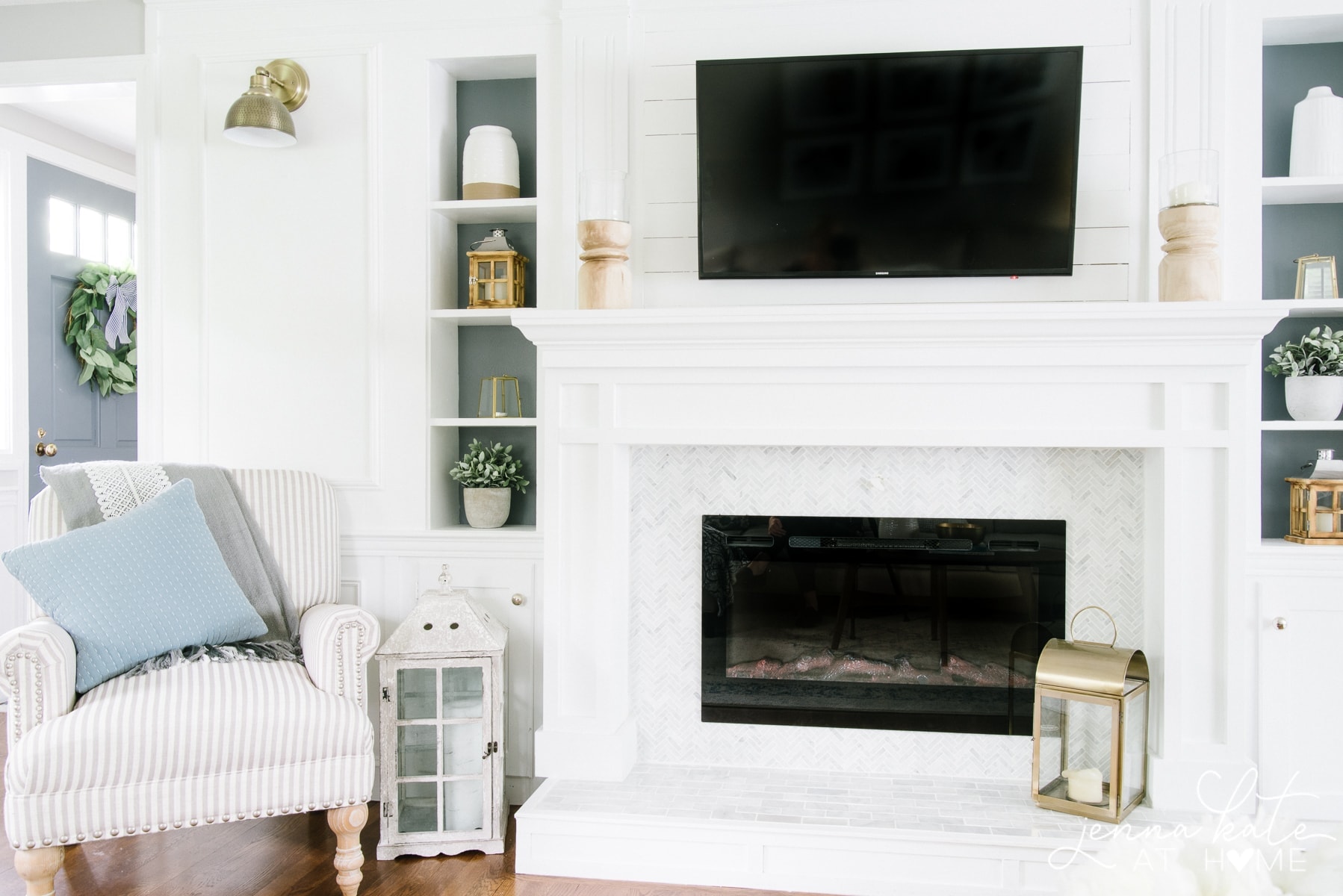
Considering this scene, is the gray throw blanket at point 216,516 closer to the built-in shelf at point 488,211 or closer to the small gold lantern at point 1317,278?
the built-in shelf at point 488,211

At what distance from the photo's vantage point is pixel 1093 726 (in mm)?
2264

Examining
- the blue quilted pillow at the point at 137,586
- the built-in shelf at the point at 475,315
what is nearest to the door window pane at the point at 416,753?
the blue quilted pillow at the point at 137,586

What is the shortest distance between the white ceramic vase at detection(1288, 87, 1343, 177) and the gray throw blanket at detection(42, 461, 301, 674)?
2946mm

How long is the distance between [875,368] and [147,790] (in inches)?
74.0

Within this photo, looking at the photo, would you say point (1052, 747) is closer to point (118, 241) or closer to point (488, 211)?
point (488, 211)

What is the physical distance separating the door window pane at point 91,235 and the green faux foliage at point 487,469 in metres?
2.90

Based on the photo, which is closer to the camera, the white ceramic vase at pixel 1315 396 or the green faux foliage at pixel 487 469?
the white ceramic vase at pixel 1315 396

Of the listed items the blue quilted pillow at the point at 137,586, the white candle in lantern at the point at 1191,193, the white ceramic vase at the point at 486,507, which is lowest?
the blue quilted pillow at the point at 137,586

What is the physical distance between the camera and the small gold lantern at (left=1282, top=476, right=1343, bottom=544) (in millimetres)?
2312

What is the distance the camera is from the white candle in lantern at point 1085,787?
2.13 meters

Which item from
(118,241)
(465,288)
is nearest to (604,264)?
(465,288)

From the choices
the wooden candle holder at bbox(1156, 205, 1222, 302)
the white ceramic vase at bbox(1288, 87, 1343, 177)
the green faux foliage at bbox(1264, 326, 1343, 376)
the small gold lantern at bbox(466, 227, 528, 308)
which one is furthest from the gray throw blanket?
the white ceramic vase at bbox(1288, 87, 1343, 177)

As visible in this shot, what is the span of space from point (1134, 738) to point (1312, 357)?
3.75 ft

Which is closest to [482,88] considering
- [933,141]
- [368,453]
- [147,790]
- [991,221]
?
[368,453]
